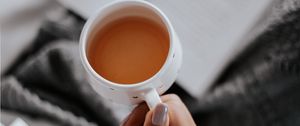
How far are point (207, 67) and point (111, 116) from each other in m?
0.16

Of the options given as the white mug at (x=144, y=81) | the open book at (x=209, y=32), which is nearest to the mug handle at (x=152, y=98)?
the white mug at (x=144, y=81)

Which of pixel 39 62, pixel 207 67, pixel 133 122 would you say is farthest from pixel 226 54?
pixel 39 62

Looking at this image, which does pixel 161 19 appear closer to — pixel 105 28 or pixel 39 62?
pixel 105 28

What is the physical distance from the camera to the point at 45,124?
2.27 ft

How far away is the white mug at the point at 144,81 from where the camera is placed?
16.5 inches

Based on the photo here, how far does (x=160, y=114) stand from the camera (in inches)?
16.4

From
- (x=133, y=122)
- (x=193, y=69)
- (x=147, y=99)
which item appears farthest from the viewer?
(x=193, y=69)

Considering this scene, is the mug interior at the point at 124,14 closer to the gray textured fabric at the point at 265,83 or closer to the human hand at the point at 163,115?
the human hand at the point at 163,115

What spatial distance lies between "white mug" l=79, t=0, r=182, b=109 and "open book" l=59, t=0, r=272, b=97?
170mm

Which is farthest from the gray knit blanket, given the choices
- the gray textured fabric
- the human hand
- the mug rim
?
the mug rim

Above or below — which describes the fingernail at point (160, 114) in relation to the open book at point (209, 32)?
below

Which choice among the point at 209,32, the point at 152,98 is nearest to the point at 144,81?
the point at 152,98

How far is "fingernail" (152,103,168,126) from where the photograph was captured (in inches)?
16.3

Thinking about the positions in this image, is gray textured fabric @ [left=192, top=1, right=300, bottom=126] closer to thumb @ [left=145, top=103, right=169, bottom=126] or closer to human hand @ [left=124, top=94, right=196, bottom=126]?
human hand @ [left=124, top=94, right=196, bottom=126]
